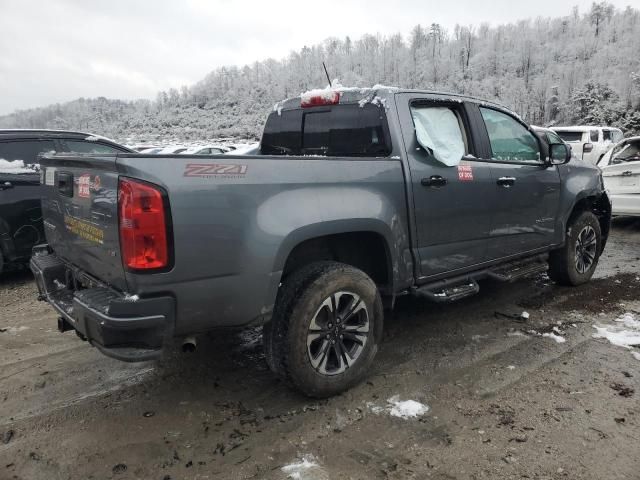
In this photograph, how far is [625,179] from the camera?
24.8 ft

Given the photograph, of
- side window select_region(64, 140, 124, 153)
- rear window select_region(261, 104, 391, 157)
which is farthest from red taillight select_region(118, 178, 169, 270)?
side window select_region(64, 140, 124, 153)

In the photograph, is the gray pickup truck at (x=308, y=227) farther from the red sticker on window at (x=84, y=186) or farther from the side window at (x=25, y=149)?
the side window at (x=25, y=149)

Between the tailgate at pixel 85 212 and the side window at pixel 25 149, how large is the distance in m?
2.71

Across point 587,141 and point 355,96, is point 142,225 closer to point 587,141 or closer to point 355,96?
point 355,96

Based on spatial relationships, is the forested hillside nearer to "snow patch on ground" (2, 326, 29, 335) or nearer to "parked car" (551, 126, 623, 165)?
"parked car" (551, 126, 623, 165)

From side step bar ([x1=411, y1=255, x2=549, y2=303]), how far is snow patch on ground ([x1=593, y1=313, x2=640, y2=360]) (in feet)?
2.36

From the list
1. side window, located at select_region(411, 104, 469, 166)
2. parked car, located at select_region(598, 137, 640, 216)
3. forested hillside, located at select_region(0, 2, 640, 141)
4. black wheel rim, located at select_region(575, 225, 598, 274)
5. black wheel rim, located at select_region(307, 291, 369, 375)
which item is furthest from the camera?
forested hillside, located at select_region(0, 2, 640, 141)

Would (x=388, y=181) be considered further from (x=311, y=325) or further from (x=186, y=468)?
(x=186, y=468)

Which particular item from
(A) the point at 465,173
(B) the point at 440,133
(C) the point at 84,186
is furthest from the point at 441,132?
(C) the point at 84,186

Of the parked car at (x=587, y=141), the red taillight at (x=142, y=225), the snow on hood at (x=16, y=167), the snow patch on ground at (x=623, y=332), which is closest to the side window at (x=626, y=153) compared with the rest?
the snow patch on ground at (x=623, y=332)

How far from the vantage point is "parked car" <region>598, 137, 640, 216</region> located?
7391mm

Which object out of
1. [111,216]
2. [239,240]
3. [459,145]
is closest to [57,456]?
[111,216]

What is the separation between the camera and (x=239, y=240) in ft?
7.83

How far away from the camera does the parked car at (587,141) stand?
14977mm
